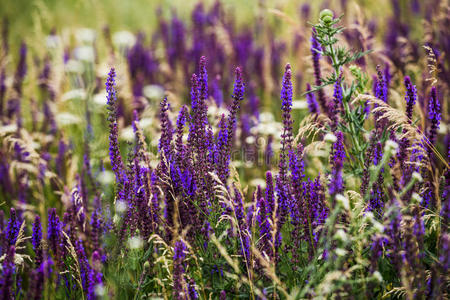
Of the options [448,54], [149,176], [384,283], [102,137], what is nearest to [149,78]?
[102,137]

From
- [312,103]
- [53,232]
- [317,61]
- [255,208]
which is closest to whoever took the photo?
[255,208]

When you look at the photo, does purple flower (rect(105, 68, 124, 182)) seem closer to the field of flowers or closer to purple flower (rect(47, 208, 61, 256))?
the field of flowers

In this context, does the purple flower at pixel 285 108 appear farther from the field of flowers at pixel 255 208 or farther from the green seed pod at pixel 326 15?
the green seed pod at pixel 326 15

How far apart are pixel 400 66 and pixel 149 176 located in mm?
3063

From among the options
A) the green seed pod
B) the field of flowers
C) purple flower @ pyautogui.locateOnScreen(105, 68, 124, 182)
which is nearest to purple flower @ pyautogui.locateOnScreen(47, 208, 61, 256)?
the field of flowers

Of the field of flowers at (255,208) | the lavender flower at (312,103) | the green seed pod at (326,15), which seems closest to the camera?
the field of flowers at (255,208)

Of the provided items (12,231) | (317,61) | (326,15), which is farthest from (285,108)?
(12,231)

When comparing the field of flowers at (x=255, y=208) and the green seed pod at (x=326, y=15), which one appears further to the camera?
the green seed pod at (x=326, y=15)

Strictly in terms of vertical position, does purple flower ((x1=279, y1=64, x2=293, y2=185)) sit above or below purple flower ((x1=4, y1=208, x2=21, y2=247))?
above

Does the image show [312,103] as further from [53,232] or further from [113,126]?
[53,232]

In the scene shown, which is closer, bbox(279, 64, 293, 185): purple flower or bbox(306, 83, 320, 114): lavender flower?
bbox(279, 64, 293, 185): purple flower

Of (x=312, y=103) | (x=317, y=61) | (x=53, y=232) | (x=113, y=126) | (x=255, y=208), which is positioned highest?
(x=317, y=61)

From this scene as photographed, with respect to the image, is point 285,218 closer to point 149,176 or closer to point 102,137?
point 149,176

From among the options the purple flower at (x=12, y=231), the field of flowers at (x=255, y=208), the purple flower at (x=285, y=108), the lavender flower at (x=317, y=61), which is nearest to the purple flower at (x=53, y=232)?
the field of flowers at (x=255, y=208)
